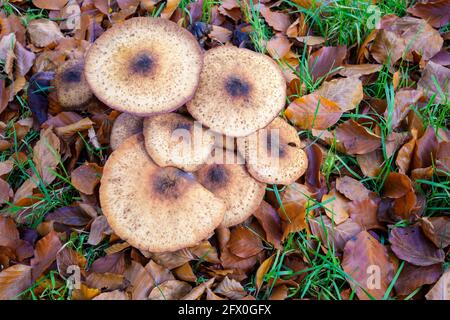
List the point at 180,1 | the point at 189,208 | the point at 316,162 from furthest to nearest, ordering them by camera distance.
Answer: the point at 180,1 < the point at 316,162 < the point at 189,208

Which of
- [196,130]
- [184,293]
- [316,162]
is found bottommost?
[184,293]

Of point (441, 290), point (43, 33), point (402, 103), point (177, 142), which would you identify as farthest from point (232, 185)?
point (43, 33)

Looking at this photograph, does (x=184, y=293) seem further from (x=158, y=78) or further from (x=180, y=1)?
(x=180, y=1)

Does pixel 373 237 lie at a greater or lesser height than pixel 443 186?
lesser

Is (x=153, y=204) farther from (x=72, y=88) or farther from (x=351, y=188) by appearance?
(x=351, y=188)

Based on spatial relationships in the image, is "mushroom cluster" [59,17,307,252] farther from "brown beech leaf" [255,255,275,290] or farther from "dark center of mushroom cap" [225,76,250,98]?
"brown beech leaf" [255,255,275,290]

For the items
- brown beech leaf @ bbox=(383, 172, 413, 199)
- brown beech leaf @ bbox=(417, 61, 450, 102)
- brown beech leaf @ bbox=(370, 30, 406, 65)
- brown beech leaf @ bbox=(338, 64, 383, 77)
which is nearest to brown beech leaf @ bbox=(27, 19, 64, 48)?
brown beech leaf @ bbox=(338, 64, 383, 77)
